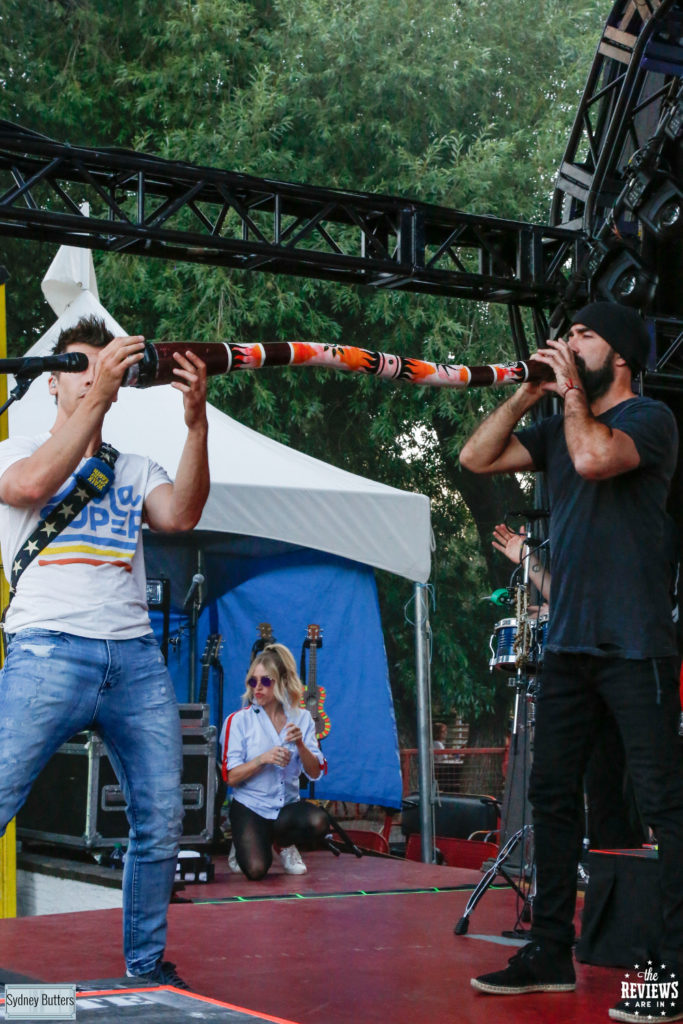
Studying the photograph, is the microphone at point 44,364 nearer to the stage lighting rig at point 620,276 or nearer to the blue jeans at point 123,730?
the blue jeans at point 123,730

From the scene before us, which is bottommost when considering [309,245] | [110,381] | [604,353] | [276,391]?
[110,381]

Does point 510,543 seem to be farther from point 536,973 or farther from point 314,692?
point 314,692

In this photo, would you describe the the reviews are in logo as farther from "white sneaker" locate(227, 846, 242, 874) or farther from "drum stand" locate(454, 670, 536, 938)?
"white sneaker" locate(227, 846, 242, 874)

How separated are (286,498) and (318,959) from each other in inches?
165

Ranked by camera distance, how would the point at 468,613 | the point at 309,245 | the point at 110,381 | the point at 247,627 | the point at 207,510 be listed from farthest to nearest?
the point at 468,613
the point at 309,245
the point at 247,627
the point at 207,510
the point at 110,381

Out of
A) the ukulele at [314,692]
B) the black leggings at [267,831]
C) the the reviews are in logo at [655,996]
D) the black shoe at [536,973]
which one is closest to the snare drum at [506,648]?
the black shoe at [536,973]

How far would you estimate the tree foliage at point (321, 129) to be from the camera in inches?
556

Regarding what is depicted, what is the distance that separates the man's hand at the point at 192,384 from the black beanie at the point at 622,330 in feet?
4.02

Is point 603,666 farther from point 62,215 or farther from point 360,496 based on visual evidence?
point 360,496

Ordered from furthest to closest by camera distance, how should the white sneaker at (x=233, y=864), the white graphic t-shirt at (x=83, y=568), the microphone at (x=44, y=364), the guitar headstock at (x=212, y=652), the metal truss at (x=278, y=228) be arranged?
the guitar headstock at (x=212, y=652), the white sneaker at (x=233, y=864), the metal truss at (x=278, y=228), the white graphic t-shirt at (x=83, y=568), the microphone at (x=44, y=364)

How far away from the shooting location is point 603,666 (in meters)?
3.39

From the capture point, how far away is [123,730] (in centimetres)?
314

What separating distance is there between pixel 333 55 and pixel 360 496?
28.4 ft

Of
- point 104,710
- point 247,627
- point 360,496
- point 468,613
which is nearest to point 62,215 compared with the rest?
point 360,496
